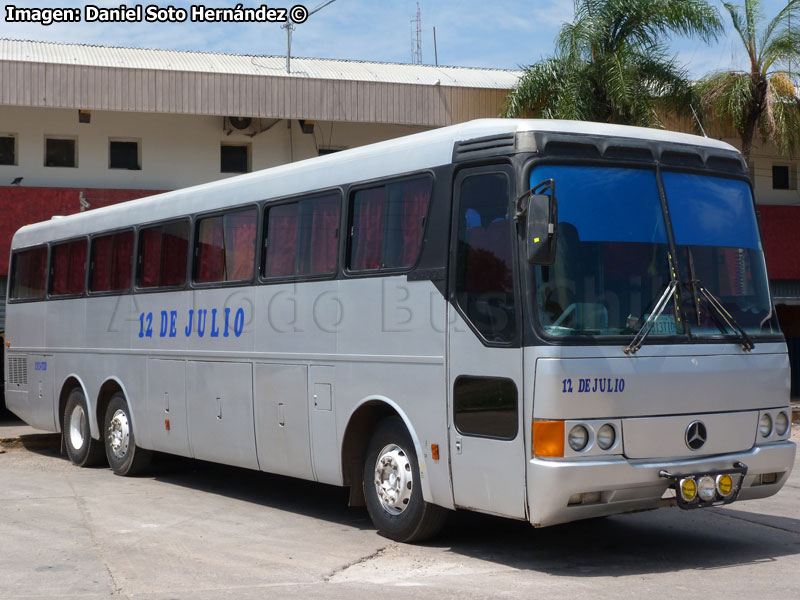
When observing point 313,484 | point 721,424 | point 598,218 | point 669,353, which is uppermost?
point 598,218

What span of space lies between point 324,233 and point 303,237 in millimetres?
391

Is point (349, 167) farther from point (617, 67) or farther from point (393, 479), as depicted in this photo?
point (617, 67)

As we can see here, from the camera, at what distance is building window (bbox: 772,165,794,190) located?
29125 millimetres

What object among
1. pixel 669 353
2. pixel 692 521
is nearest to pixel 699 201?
pixel 669 353

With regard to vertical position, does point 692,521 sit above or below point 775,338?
below

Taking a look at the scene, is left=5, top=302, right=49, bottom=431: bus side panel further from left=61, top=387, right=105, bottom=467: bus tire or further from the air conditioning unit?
the air conditioning unit

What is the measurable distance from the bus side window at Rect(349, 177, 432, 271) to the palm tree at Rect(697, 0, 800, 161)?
15269 millimetres

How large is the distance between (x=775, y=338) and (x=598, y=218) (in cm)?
182

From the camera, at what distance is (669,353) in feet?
26.5

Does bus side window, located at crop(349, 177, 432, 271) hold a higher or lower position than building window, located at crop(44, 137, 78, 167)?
lower

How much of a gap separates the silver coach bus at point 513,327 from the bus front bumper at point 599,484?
2cm

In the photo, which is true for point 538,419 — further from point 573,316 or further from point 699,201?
point 699,201

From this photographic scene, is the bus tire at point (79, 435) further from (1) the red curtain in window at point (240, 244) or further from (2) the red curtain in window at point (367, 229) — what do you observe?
(2) the red curtain in window at point (367, 229)

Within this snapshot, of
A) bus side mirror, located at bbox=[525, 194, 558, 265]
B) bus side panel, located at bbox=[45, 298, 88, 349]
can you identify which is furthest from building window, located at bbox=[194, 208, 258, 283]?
bus side mirror, located at bbox=[525, 194, 558, 265]
